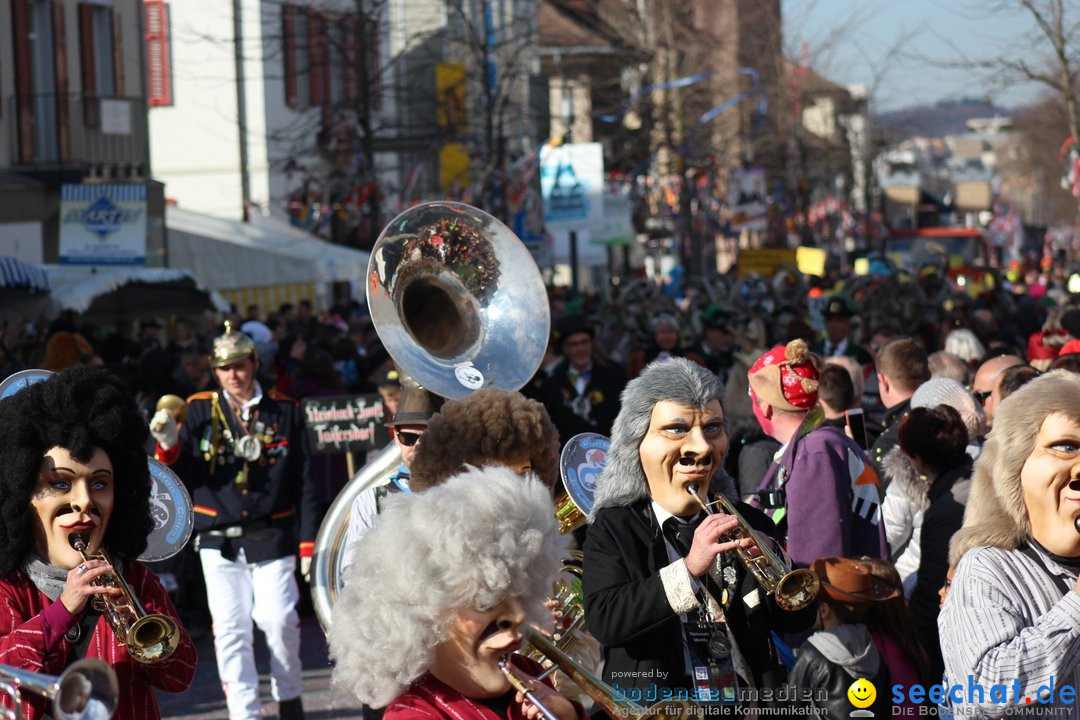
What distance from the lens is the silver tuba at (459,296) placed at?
6.10m

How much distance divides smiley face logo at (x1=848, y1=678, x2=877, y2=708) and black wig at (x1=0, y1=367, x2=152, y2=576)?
1.83 m

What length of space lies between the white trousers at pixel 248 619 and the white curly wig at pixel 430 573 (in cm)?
415

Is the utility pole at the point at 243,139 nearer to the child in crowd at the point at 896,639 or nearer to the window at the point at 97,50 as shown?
the window at the point at 97,50

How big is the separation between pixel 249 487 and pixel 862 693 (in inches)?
140

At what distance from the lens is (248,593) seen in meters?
6.92

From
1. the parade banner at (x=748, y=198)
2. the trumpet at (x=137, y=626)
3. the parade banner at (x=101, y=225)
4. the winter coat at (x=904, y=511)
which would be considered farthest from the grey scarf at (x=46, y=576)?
the parade banner at (x=748, y=198)

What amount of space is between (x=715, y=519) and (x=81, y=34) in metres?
20.2

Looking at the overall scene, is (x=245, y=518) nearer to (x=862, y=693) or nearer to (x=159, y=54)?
(x=862, y=693)

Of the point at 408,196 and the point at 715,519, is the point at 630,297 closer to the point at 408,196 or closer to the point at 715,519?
the point at 408,196

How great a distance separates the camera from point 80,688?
2518 mm

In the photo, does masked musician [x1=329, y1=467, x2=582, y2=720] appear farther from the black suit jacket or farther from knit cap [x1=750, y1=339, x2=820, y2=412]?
knit cap [x1=750, y1=339, x2=820, y2=412]

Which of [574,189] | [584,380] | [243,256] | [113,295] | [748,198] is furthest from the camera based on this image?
[748,198]

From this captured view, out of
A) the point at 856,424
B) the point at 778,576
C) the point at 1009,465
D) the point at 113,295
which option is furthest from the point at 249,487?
the point at 113,295

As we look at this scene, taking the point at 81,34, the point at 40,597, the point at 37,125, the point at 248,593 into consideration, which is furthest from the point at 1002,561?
the point at 81,34
